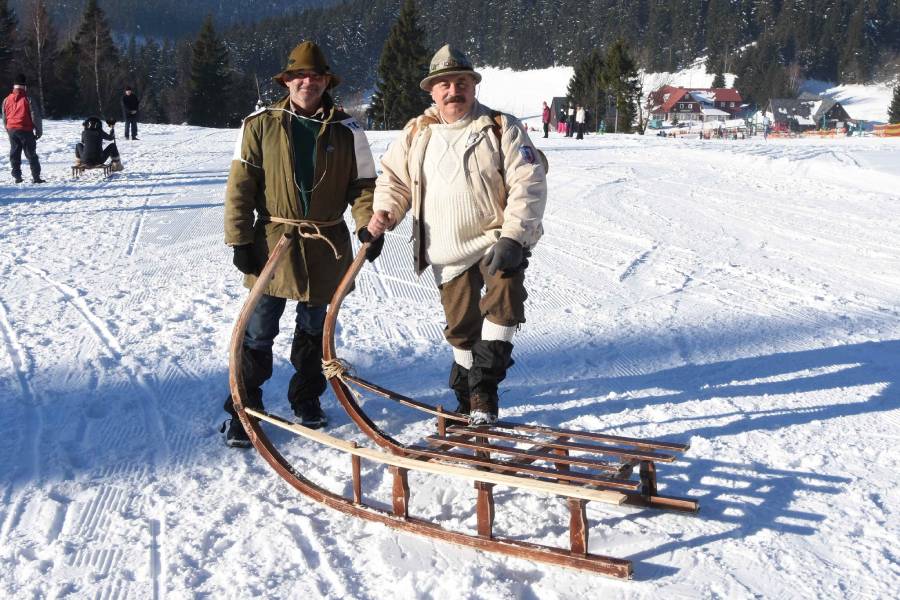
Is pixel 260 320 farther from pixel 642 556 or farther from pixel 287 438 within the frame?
pixel 642 556

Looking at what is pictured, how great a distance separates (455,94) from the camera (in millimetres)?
3371

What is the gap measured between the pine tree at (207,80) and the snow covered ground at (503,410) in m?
46.7

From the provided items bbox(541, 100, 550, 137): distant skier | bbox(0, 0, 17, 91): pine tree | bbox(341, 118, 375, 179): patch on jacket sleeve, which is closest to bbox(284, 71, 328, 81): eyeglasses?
bbox(341, 118, 375, 179): patch on jacket sleeve

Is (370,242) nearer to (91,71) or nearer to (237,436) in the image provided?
(237,436)

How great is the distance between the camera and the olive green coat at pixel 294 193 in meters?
3.61

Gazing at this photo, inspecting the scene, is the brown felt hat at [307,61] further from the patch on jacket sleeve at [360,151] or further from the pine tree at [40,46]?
the pine tree at [40,46]

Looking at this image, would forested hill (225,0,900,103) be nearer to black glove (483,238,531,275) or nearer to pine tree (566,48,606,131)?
pine tree (566,48,606,131)

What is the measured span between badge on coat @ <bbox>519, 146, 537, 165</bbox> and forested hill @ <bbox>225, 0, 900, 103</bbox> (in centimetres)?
11224

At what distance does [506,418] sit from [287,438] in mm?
Result: 1147

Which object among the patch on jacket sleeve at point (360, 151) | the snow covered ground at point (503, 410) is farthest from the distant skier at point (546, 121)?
the patch on jacket sleeve at point (360, 151)

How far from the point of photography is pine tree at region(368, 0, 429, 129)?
50.7 m

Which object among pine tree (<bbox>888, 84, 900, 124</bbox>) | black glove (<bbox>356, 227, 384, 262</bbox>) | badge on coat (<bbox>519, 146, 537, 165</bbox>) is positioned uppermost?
pine tree (<bbox>888, 84, 900, 124</bbox>)

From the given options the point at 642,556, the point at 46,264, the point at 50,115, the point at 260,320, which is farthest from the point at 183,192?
the point at 50,115

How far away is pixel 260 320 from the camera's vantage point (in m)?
3.72
